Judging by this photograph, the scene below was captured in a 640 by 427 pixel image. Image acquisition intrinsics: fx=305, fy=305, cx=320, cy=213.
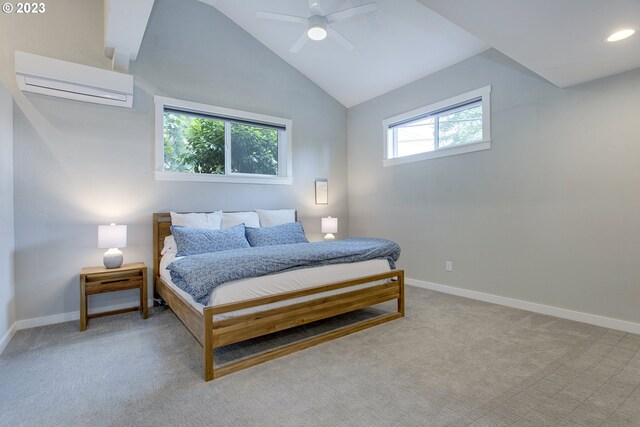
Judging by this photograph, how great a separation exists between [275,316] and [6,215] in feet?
8.43

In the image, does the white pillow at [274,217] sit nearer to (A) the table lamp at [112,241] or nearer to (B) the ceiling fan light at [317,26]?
(A) the table lamp at [112,241]

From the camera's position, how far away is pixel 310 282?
8.46 feet

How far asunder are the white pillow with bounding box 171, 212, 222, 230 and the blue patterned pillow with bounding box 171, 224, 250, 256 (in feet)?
0.81

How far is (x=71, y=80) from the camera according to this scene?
302cm

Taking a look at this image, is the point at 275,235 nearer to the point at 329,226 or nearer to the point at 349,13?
the point at 329,226

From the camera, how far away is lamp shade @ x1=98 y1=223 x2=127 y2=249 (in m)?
3.05

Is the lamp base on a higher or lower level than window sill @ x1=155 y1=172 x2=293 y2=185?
lower

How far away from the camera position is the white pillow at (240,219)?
3924mm

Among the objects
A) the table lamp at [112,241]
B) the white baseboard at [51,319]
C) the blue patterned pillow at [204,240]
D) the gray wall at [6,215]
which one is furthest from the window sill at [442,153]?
the gray wall at [6,215]

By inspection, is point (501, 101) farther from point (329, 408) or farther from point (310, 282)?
point (329, 408)

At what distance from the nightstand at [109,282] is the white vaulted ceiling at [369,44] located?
138 inches

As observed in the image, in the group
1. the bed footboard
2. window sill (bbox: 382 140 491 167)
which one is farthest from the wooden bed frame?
window sill (bbox: 382 140 491 167)

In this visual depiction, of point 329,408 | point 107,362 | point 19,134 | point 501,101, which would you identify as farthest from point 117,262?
point 501,101

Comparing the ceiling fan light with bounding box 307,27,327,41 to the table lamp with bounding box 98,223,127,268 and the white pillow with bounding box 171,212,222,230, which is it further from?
the table lamp with bounding box 98,223,127,268
